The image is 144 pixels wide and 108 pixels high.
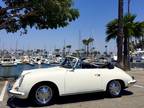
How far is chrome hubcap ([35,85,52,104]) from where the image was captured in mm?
9930

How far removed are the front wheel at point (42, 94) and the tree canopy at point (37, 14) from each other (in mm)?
8926

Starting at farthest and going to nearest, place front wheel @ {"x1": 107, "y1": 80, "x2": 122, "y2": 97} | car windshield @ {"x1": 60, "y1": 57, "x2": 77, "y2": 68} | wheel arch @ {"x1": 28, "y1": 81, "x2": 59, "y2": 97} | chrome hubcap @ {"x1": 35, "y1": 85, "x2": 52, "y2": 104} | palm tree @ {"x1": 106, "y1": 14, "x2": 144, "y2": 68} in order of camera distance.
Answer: palm tree @ {"x1": 106, "y1": 14, "x2": 144, "y2": 68} → front wheel @ {"x1": 107, "y1": 80, "x2": 122, "y2": 97} → car windshield @ {"x1": 60, "y1": 57, "x2": 77, "y2": 68} → chrome hubcap @ {"x1": 35, "y1": 85, "x2": 52, "y2": 104} → wheel arch @ {"x1": 28, "y1": 81, "x2": 59, "y2": 97}

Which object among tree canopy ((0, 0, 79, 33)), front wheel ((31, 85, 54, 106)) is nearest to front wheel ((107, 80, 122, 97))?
front wheel ((31, 85, 54, 106))

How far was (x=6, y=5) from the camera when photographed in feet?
63.1

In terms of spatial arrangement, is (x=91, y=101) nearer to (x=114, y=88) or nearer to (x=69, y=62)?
(x=114, y=88)

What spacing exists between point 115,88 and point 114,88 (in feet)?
0.16

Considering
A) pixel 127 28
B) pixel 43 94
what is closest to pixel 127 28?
pixel 127 28

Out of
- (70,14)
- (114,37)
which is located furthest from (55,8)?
(114,37)

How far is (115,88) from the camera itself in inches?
442

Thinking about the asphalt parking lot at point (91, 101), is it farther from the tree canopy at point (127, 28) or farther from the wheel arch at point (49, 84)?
the tree canopy at point (127, 28)

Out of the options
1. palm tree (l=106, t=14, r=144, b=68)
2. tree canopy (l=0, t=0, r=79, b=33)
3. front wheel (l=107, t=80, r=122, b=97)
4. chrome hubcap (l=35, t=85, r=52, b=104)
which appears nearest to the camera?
chrome hubcap (l=35, t=85, r=52, b=104)

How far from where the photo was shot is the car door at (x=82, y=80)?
10266 mm

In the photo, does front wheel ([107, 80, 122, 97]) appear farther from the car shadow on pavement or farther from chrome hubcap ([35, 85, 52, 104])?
chrome hubcap ([35, 85, 52, 104])

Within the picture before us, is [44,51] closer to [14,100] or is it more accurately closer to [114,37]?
[114,37]
